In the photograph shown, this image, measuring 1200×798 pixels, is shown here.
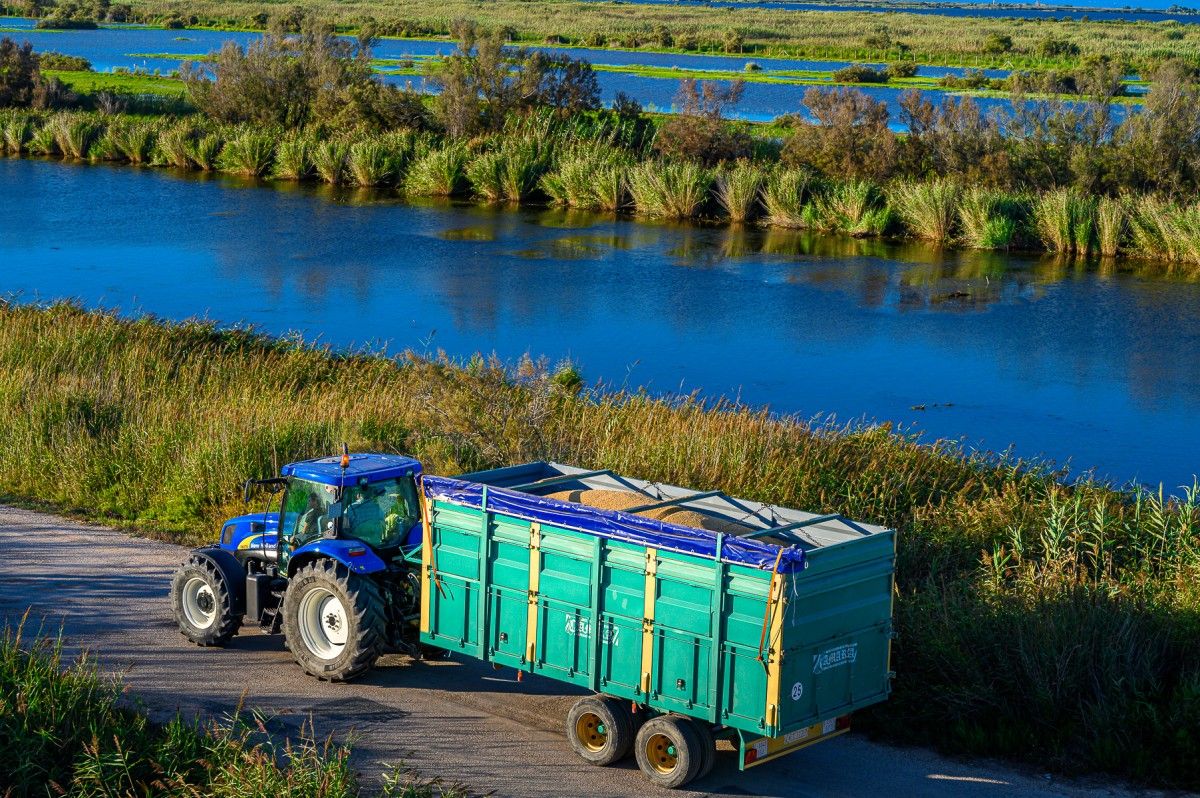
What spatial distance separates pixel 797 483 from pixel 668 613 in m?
6.65

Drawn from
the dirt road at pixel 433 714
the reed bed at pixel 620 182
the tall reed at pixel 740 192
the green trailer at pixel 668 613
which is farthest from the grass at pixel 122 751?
the tall reed at pixel 740 192

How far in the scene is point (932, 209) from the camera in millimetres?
40094

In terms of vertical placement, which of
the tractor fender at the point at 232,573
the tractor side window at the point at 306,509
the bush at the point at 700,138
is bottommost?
the tractor fender at the point at 232,573

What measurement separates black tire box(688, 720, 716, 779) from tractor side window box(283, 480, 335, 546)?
3.54m

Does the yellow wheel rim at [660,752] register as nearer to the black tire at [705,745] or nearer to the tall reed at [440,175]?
the black tire at [705,745]

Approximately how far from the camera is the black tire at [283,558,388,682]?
36.8 feet

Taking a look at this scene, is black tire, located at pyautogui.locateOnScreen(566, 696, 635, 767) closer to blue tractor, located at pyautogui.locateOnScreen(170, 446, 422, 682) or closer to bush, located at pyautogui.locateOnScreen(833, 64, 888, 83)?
blue tractor, located at pyautogui.locateOnScreen(170, 446, 422, 682)

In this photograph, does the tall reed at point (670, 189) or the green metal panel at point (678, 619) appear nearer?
the green metal panel at point (678, 619)

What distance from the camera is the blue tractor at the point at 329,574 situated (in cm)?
1138

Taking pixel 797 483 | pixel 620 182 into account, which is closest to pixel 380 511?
pixel 797 483

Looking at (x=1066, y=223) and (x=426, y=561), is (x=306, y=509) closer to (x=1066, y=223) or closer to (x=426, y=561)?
(x=426, y=561)

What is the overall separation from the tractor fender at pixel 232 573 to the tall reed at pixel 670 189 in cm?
3226

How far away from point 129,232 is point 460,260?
1029 centimetres

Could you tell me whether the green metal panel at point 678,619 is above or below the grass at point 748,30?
below
